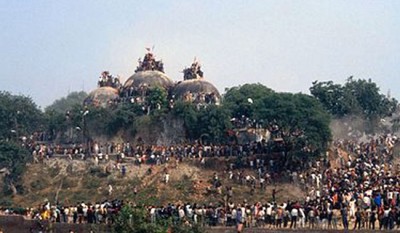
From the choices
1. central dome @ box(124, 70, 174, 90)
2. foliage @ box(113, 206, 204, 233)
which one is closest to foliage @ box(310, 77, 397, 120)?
central dome @ box(124, 70, 174, 90)

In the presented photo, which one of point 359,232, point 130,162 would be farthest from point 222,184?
point 359,232

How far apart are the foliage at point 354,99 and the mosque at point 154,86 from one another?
8.40 metres

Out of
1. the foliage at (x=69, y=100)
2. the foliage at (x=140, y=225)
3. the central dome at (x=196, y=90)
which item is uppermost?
the foliage at (x=69, y=100)

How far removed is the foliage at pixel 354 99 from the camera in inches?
2371

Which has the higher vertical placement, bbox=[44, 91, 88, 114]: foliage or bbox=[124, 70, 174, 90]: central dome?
bbox=[44, 91, 88, 114]: foliage

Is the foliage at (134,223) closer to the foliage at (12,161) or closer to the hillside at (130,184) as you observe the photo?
the hillside at (130,184)

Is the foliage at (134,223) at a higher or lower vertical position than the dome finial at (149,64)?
lower

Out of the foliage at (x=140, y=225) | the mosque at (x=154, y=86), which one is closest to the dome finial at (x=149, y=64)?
the mosque at (x=154, y=86)

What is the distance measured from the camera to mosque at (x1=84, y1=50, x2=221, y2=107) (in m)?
58.4

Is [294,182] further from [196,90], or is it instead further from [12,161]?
[196,90]

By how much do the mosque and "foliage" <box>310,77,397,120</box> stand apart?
27.6 ft

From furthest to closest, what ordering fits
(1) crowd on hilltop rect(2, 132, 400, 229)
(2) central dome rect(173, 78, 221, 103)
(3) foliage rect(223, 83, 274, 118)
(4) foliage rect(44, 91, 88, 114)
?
(4) foliage rect(44, 91, 88, 114)
(2) central dome rect(173, 78, 221, 103)
(3) foliage rect(223, 83, 274, 118)
(1) crowd on hilltop rect(2, 132, 400, 229)

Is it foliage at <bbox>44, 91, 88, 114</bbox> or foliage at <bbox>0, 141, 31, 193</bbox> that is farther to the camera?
foliage at <bbox>44, 91, 88, 114</bbox>

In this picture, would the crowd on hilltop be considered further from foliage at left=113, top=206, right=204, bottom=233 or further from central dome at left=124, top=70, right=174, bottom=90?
central dome at left=124, top=70, right=174, bottom=90
